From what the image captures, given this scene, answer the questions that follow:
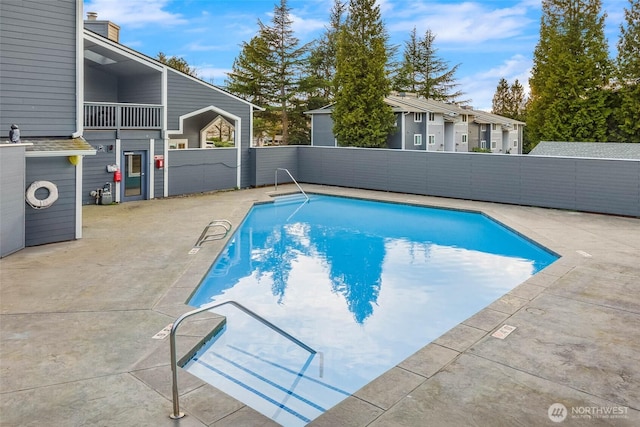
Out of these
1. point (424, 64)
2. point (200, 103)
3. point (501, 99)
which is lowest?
point (200, 103)

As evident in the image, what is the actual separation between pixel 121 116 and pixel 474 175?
10.7 metres

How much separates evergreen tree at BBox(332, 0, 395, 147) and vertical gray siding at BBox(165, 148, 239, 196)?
668cm

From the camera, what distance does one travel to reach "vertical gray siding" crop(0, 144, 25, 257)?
305 inches

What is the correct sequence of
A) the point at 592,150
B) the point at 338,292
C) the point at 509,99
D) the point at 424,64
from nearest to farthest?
the point at 338,292 < the point at 592,150 < the point at 424,64 < the point at 509,99

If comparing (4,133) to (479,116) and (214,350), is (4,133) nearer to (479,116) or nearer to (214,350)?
(214,350)

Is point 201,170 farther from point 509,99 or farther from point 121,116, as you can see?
point 509,99

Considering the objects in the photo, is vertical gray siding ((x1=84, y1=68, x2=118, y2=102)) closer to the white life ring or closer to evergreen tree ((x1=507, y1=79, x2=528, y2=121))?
the white life ring

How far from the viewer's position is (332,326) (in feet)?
19.5

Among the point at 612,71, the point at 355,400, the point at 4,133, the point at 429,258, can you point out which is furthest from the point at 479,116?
the point at 355,400

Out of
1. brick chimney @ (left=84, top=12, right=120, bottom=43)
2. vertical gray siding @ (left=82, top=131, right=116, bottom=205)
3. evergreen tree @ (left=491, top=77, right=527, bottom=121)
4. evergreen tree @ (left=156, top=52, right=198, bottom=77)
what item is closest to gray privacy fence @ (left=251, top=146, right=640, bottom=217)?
vertical gray siding @ (left=82, top=131, right=116, bottom=205)

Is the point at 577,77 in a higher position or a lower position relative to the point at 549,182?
higher

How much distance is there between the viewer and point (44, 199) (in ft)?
28.8

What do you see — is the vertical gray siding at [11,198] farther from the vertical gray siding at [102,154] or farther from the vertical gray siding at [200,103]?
the vertical gray siding at [200,103]

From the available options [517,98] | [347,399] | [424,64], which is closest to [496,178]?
[347,399]
